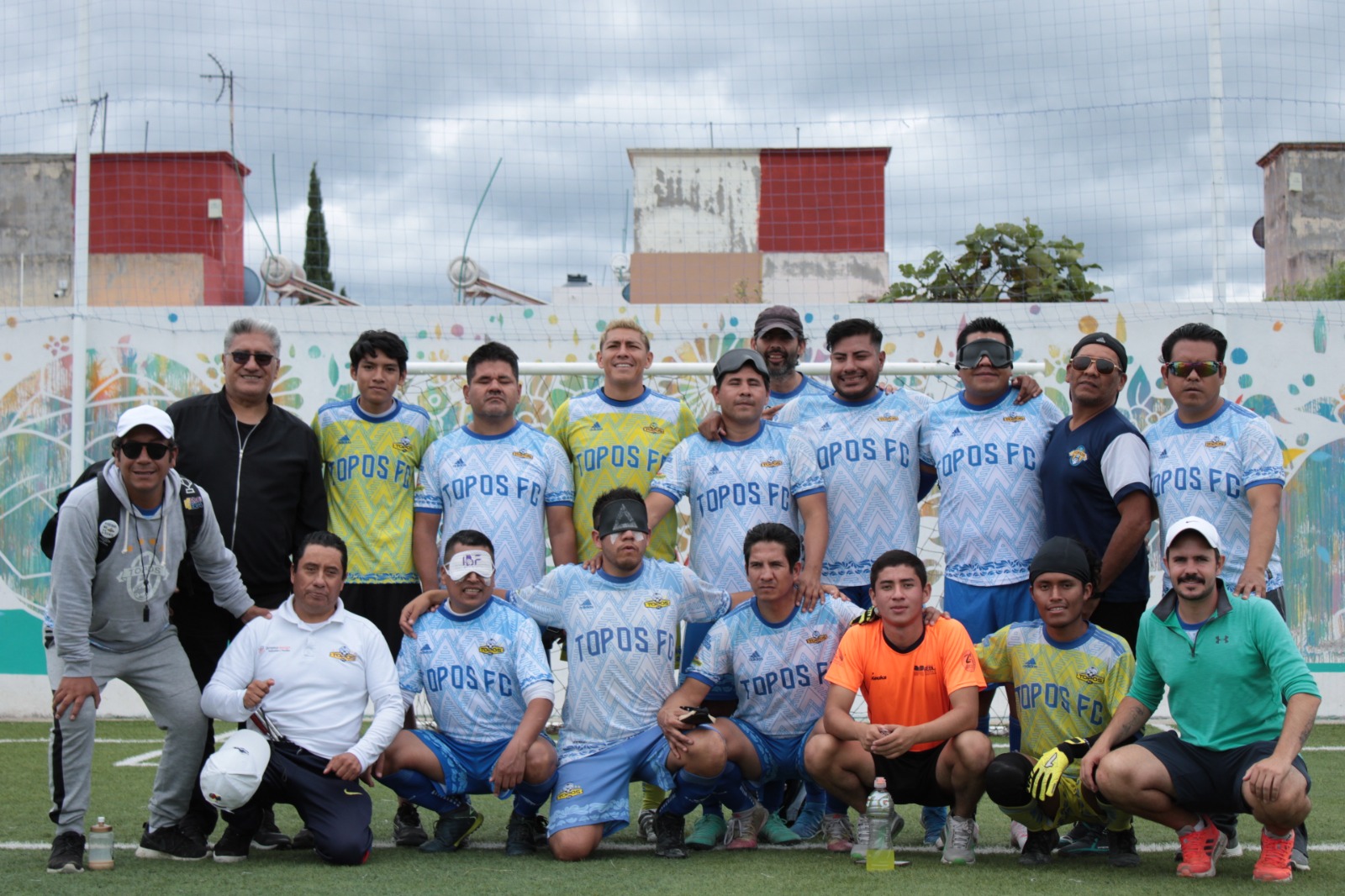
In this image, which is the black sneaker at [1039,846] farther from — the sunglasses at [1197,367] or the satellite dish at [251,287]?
the satellite dish at [251,287]

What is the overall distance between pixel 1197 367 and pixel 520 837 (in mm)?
3058

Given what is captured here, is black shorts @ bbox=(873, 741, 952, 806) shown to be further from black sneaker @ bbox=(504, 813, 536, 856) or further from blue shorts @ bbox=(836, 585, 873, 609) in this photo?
black sneaker @ bbox=(504, 813, 536, 856)

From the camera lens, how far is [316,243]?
969cm

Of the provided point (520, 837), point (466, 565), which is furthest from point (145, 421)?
point (520, 837)

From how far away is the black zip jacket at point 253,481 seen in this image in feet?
16.8

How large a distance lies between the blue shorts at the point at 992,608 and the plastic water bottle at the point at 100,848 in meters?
3.15

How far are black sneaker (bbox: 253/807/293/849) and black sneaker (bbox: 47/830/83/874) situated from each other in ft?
2.26

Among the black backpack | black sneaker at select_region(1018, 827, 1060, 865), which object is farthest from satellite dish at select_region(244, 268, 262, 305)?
black sneaker at select_region(1018, 827, 1060, 865)

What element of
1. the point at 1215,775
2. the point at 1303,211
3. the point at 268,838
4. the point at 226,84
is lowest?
the point at 268,838

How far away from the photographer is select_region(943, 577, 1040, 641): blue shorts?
5.10 metres

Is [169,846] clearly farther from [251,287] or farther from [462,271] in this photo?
[251,287]

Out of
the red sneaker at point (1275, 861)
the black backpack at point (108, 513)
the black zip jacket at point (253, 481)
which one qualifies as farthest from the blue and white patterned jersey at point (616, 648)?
the red sneaker at point (1275, 861)

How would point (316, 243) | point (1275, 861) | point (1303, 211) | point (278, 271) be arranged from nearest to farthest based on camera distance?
point (1275, 861)
point (316, 243)
point (278, 271)
point (1303, 211)

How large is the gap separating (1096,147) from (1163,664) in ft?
17.0
